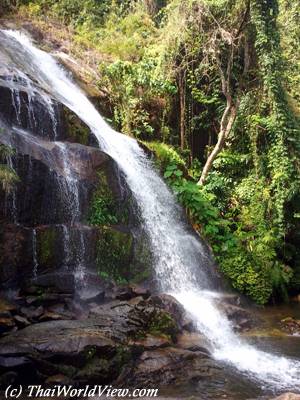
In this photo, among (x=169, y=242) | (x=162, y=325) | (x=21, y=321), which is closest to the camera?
(x=21, y=321)

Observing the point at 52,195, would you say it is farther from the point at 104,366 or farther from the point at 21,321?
the point at 104,366

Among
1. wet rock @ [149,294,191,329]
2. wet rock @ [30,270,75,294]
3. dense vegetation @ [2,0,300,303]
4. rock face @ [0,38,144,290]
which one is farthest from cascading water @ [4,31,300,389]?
wet rock @ [30,270,75,294]

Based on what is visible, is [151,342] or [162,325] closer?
[151,342]

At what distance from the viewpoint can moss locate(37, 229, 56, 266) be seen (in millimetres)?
8125

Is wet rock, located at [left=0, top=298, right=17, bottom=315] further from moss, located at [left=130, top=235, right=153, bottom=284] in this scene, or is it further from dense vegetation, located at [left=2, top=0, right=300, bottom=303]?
dense vegetation, located at [left=2, top=0, right=300, bottom=303]

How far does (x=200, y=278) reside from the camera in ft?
34.2

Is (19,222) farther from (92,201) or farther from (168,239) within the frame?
(168,239)

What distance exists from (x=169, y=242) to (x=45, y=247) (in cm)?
337

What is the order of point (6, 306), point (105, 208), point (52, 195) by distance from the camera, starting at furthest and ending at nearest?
point (105, 208) → point (52, 195) → point (6, 306)

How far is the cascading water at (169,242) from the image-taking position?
283 inches

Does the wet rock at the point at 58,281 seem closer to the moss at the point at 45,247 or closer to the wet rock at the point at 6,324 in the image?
the moss at the point at 45,247

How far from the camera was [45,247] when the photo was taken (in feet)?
26.9

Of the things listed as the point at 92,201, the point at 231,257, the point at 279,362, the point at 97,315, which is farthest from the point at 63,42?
the point at 279,362

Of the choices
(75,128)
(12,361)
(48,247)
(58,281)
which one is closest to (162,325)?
(58,281)
